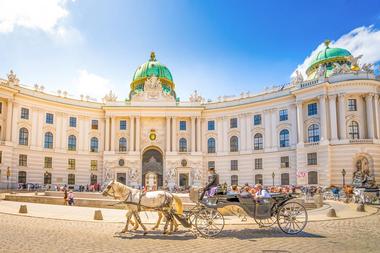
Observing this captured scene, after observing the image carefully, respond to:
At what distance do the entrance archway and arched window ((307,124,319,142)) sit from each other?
83.6 ft

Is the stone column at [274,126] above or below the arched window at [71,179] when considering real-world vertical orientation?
above

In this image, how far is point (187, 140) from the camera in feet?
198

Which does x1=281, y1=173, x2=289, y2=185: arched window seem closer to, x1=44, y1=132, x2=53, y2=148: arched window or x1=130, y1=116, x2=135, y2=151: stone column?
x1=130, y1=116, x2=135, y2=151: stone column

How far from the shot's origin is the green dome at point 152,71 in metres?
66.9

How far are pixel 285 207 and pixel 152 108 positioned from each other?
4791cm

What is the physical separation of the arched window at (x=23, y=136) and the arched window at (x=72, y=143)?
6951mm

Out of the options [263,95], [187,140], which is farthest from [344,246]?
[187,140]

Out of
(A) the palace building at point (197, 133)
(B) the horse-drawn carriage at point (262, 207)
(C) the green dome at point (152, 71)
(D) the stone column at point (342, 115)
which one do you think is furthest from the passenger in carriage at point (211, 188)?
(C) the green dome at point (152, 71)

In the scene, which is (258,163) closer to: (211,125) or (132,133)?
(211,125)

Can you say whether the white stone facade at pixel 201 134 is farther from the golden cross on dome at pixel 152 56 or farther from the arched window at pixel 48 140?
the golden cross on dome at pixel 152 56

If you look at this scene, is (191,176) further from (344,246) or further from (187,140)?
(344,246)

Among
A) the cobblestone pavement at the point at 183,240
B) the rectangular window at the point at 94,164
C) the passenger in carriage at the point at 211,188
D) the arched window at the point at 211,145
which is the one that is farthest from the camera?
the arched window at the point at 211,145

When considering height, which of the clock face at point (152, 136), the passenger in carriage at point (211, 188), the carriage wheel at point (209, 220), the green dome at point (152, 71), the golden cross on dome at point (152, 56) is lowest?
the carriage wheel at point (209, 220)

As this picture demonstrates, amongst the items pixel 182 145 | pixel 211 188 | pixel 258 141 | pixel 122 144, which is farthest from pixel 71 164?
pixel 211 188
